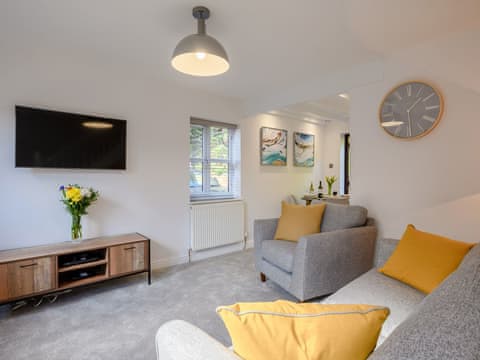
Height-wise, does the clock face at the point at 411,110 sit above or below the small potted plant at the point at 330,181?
above

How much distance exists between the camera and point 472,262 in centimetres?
103

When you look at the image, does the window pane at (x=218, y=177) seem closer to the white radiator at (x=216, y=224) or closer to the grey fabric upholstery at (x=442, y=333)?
the white radiator at (x=216, y=224)

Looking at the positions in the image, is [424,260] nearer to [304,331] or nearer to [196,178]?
[304,331]

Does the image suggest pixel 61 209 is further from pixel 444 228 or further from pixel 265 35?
pixel 444 228

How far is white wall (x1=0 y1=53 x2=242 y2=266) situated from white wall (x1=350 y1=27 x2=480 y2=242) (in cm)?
207

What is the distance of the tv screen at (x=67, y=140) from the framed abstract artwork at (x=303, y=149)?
3019mm

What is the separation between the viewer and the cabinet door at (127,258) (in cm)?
245

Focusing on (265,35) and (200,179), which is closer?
(265,35)

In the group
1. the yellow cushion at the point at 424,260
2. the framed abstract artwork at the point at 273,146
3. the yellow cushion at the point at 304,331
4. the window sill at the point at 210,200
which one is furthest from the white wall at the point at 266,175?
the yellow cushion at the point at 304,331

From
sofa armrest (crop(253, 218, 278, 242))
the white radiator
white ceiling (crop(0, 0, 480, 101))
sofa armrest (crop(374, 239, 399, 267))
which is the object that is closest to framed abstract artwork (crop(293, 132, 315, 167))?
the white radiator

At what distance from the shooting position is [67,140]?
8.08 ft

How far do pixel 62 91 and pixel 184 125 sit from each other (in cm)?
136

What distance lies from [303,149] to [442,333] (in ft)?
14.6

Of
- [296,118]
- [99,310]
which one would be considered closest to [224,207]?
[99,310]
